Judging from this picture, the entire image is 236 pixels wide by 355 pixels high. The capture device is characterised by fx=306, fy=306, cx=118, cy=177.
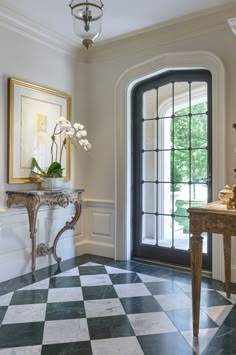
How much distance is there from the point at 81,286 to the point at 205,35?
9.15 feet

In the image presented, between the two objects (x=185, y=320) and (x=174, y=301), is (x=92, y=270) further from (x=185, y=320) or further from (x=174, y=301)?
(x=185, y=320)

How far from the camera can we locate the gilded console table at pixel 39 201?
2.97 meters

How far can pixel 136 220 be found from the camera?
3803 mm

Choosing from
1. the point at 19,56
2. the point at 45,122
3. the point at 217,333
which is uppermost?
the point at 19,56

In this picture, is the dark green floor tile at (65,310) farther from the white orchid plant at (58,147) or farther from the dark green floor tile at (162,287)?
the white orchid plant at (58,147)

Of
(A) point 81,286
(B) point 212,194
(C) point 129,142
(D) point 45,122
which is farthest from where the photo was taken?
(C) point 129,142

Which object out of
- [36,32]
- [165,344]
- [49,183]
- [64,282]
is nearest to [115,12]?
[36,32]

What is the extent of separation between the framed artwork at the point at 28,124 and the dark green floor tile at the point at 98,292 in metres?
1.30

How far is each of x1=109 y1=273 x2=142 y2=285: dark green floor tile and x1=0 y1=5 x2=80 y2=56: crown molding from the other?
8.74 feet

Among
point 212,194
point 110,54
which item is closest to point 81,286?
point 212,194

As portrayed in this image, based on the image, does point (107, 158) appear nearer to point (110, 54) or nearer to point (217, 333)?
point (110, 54)

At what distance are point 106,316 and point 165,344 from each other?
53 centimetres

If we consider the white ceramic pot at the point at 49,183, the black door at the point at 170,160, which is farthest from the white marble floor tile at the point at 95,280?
the white ceramic pot at the point at 49,183

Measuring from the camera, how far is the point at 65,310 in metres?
2.38
